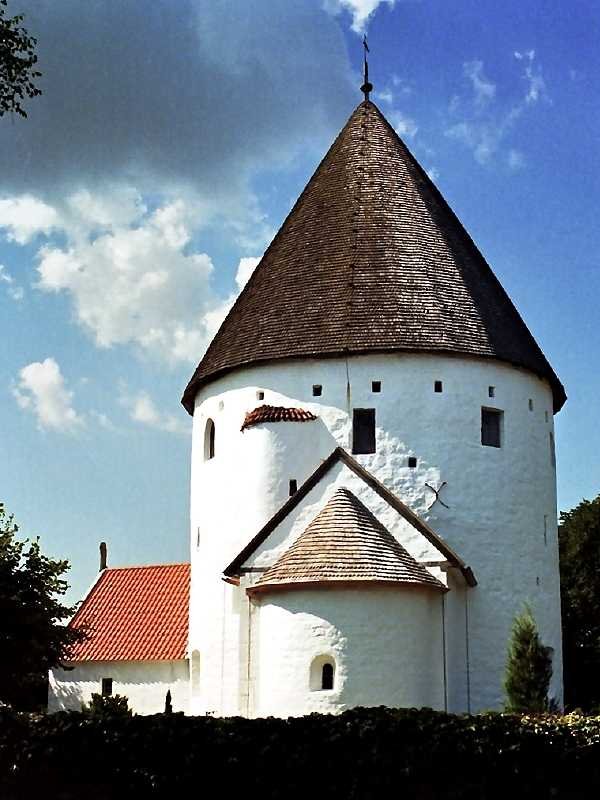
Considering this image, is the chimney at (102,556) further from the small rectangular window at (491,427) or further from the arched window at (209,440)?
the small rectangular window at (491,427)

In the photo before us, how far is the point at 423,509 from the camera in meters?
27.7

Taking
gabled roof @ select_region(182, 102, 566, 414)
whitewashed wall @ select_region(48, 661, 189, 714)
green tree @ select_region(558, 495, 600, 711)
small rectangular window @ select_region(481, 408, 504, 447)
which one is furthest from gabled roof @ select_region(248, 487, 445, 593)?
green tree @ select_region(558, 495, 600, 711)


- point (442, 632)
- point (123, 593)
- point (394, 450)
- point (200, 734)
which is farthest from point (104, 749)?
point (123, 593)

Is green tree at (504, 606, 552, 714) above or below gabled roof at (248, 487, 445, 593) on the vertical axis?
below

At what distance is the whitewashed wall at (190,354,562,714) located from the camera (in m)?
27.8

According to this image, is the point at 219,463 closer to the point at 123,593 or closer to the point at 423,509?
the point at 423,509

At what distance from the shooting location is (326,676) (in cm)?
2470

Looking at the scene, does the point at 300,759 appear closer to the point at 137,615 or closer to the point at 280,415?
the point at 280,415

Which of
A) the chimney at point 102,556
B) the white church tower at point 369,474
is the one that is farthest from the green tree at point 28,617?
the chimney at point 102,556

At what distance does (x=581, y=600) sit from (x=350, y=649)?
18803 millimetres

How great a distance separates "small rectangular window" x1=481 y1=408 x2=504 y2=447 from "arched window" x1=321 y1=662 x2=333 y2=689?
702 centimetres

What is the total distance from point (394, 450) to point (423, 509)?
1482mm

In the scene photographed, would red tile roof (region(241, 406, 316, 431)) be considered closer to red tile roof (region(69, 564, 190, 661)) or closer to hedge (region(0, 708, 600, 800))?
hedge (region(0, 708, 600, 800))

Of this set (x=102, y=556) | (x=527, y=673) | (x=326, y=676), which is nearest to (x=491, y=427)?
(x=527, y=673)
